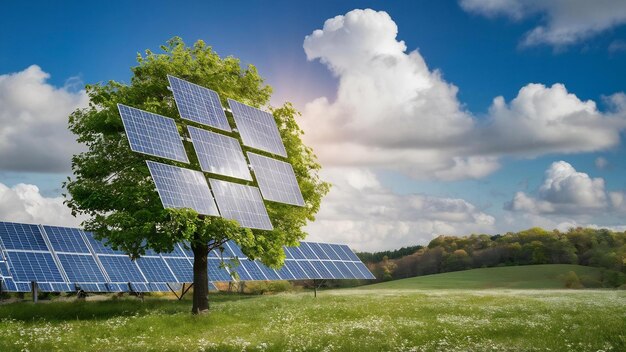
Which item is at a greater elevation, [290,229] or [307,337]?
[290,229]

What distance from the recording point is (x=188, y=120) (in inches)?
1199

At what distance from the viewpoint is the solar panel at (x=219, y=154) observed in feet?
96.1

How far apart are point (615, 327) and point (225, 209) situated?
17.7 m

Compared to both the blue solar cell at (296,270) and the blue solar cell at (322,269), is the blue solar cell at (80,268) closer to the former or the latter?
the blue solar cell at (296,270)

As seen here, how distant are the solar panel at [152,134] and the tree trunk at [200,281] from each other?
204 inches

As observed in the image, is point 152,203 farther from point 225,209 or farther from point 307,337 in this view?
point 307,337

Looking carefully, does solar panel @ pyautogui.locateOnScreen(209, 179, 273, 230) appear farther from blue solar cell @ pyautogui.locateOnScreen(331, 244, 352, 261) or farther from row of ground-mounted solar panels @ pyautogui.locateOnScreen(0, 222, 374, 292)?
blue solar cell @ pyautogui.locateOnScreen(331, 244, 352, 261)

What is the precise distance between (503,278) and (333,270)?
56.9m

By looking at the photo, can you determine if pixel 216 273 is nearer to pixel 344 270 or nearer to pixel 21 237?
pixel 21 237

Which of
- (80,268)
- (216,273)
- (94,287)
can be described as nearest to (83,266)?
(80,268)

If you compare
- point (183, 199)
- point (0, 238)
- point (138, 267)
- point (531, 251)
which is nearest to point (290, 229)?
point (183, 199)

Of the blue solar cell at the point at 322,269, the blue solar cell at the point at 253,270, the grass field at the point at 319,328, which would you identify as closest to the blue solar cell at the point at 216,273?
the blue solar cell at the point at 253,270

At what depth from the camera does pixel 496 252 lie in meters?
119

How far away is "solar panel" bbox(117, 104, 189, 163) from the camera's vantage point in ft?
89.6
